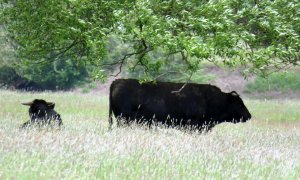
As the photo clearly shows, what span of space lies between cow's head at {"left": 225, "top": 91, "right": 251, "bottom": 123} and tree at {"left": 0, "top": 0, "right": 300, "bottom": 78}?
2.81m

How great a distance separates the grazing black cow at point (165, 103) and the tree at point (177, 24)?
1374 millimetres

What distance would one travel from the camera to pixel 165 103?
693 inches

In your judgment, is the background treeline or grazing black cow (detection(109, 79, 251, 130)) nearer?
grazing black cow (detection(109, 79, 251, 130))

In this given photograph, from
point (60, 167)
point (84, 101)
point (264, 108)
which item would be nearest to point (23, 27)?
point (60, 167)

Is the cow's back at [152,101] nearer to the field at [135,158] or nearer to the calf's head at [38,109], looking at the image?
the calf's head at [38,109]

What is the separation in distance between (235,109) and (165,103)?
9.29 feet

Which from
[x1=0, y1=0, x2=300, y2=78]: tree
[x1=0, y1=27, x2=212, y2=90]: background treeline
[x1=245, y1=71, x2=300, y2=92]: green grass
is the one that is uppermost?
[x1=0, y1=0, x2=300, y2=78]: tree

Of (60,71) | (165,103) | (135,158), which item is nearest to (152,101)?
(165,103)

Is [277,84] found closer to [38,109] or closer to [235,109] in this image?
[235,109]

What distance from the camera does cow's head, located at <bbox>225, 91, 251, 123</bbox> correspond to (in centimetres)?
1905

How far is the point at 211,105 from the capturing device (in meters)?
18.6

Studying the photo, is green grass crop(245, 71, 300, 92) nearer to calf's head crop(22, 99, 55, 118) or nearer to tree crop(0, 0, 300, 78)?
tree crop(0, 0, 300, 78)

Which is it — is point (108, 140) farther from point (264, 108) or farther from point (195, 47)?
point (264, 108)

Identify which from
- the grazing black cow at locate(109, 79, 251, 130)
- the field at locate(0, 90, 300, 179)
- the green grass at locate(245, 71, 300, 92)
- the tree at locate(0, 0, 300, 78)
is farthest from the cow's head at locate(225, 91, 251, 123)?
the green grass at locate(245, 71, 300, 92)
